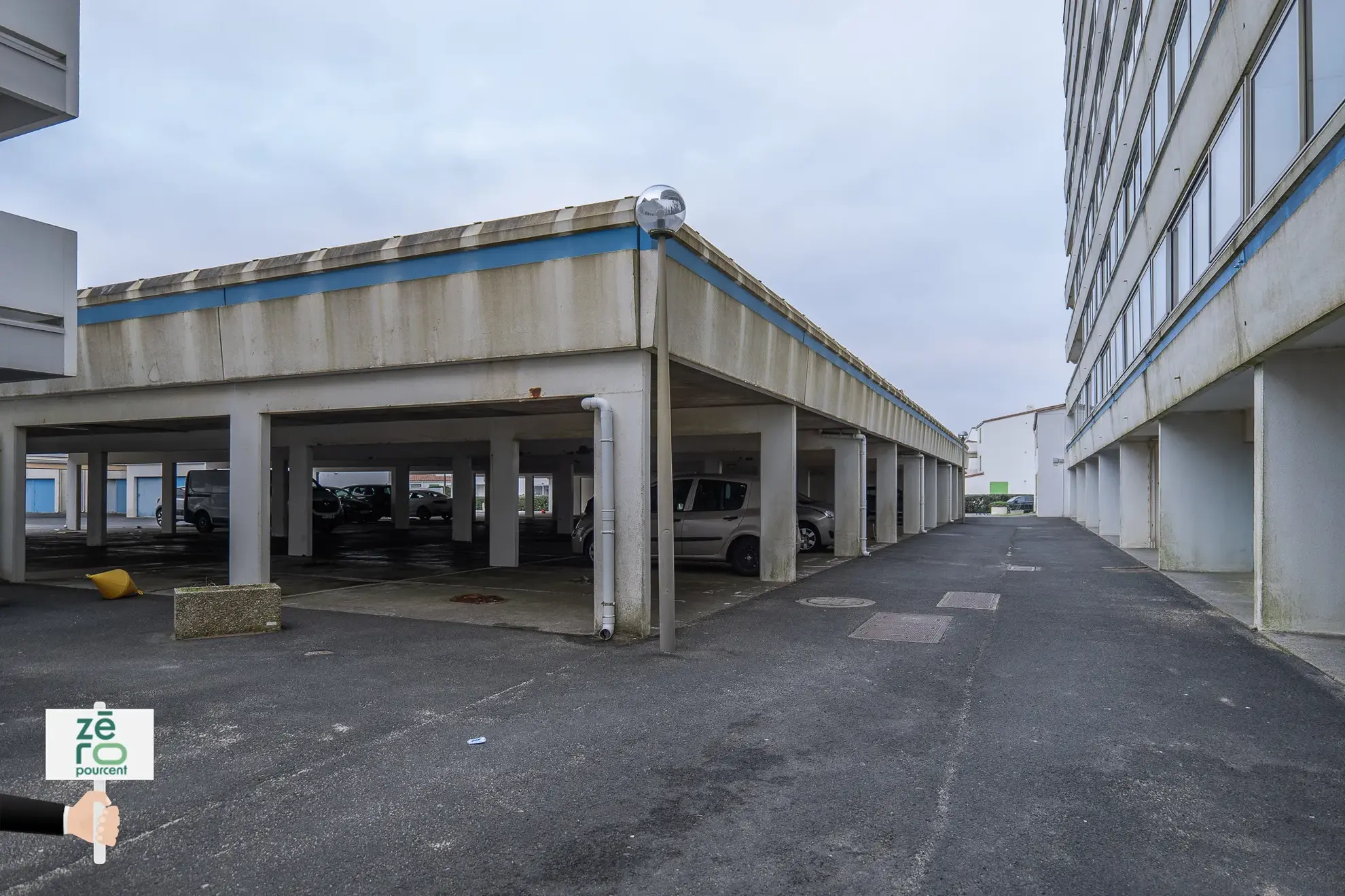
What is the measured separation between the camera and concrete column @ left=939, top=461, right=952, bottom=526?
3847cm

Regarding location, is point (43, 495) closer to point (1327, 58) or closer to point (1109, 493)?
point (1109, 493)

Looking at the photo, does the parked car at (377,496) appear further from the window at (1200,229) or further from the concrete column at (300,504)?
the window at (1200,229)

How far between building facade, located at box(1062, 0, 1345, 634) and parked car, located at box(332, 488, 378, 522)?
2962cm

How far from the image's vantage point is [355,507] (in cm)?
3681

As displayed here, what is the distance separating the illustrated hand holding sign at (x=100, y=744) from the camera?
2.14 m

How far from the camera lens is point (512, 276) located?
909cm

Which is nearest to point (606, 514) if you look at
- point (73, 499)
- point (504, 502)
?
point (504, 502)

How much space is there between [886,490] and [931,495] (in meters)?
10.5

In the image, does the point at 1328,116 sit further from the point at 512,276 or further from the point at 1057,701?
the point at 512,276

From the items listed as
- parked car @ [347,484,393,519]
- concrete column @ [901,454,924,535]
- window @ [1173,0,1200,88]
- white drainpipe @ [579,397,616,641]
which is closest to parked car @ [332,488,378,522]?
parked car @ [347,484,393,519]

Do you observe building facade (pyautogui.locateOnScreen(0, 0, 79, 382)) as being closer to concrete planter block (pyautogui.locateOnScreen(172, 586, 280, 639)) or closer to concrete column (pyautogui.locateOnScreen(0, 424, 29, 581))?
concrete planter block (pyautogui.locateOnScreen(172, 586, 280, 639))

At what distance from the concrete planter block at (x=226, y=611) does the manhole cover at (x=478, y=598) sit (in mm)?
2666

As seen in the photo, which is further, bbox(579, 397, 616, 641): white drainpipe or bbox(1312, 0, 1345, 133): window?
bbox(579, 397, 616, 641): white drainpipe

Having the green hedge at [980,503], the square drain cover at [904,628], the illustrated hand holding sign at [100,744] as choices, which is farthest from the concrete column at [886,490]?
the green hedge at [980,503]
